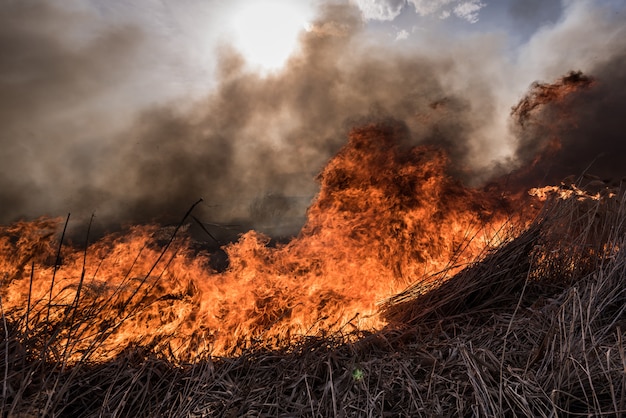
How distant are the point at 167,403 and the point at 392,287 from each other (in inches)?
101

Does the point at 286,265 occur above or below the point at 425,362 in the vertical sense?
above

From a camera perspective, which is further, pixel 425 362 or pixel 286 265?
pixel 286 265

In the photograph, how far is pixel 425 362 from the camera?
2461 mm

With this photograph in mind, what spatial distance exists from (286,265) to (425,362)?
83.4 inches

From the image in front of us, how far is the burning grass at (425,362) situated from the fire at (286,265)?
0.22 metres

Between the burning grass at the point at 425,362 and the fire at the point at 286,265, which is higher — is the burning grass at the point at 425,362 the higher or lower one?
the lower one

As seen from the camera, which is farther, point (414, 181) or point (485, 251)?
point (414, 181)

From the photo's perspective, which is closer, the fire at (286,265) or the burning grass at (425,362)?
the burning grass at (425,362)

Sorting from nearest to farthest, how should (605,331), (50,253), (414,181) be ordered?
(605,331), (50,253), (414,181)

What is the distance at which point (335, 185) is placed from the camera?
5.36 metres

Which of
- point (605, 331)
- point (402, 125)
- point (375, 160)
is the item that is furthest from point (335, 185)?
point (605, 331)

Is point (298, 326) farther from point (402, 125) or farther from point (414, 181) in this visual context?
point (402, 125)

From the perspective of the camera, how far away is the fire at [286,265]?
130 inches

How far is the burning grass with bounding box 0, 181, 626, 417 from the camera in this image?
1.96 metres
